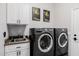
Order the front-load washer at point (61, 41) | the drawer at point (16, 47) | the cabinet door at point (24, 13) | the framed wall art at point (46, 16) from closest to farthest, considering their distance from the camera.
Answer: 1. the drawer at point (16, 47)
2. the cabinet door at point (24, 13)
3. the front-load washer at point (61, 41)
4. the framed wall art at point (46, 16)

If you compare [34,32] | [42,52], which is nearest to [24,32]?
[34,32]

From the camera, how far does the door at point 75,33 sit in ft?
10.2

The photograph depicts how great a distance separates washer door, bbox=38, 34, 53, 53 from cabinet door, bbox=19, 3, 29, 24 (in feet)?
2.02

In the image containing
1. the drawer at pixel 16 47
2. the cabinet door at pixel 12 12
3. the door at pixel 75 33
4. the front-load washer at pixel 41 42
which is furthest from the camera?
the door at pixel 75 33

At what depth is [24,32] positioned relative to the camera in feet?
10.2

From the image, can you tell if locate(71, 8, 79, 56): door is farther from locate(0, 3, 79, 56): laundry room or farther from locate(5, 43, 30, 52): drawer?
locate(5, 43, 30, 52): drawer

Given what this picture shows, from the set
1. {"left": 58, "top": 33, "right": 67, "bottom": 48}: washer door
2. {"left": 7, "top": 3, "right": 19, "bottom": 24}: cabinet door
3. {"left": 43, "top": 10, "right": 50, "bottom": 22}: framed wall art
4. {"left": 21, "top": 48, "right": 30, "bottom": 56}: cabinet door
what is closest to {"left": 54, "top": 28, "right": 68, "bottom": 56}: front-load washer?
{"left": 58, "top": 33, "right": 67, "bottom": 48}: washer door

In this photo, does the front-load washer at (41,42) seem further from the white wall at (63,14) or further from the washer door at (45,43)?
the white wall at (63,14)

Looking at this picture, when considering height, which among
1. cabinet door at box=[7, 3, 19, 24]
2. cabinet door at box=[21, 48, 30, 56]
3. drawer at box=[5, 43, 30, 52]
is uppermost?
cabinet door at box=[7, 3, 19, 24]

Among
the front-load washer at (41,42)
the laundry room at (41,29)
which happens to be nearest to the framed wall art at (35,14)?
the laundry room at (41,29)

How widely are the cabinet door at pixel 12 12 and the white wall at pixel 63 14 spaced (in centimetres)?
149

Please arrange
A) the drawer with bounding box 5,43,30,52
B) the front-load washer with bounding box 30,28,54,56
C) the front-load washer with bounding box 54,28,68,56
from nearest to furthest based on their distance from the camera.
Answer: the drawer with bounding box 5,43,30,52
the front-load washer with bounding box 30,28,54,56
the front-load washer with bounding box 54,28,68,56

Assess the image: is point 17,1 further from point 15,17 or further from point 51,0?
point 51,0

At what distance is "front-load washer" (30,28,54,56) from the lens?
2609 millimetres
